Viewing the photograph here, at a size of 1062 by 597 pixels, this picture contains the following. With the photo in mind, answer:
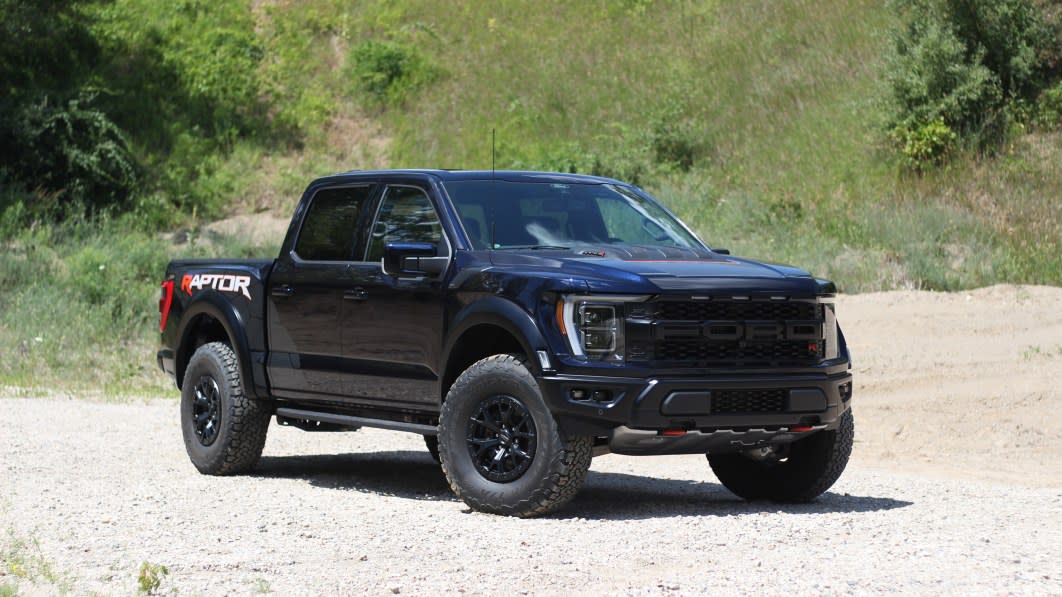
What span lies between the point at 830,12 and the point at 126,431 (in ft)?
68.6

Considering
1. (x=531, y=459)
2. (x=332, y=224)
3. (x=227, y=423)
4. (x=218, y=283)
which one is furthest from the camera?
(x=218, y=283)

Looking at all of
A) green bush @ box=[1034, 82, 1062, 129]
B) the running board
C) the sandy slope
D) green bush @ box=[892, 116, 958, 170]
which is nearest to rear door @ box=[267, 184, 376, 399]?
the running board

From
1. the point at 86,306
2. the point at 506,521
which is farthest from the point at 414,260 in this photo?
the point at 86,306

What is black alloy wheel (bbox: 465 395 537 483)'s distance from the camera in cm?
802

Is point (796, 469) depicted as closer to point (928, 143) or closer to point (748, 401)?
point (748, 401)

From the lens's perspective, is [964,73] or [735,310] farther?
[964,73]

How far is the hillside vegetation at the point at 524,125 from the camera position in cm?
2173

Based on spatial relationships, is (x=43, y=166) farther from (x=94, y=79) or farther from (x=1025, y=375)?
(x=1025, y=375)

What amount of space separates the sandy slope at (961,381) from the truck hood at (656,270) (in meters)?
4.23

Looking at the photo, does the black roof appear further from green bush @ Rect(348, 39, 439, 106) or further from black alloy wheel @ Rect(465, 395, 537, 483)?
green bush @ Rect(348, 39, 439, 106)

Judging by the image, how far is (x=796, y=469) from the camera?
9078 millimetres

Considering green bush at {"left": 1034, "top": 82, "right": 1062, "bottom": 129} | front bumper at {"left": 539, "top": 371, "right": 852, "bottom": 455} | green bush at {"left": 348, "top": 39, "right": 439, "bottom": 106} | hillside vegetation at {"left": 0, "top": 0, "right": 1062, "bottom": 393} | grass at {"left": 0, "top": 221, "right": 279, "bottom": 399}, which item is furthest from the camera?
green bush at {"left": 348, "top": 39, "right": 439, "bottom": 106}

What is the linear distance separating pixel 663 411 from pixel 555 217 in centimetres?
187

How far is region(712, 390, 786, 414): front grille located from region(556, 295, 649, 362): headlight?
23.6 inches
